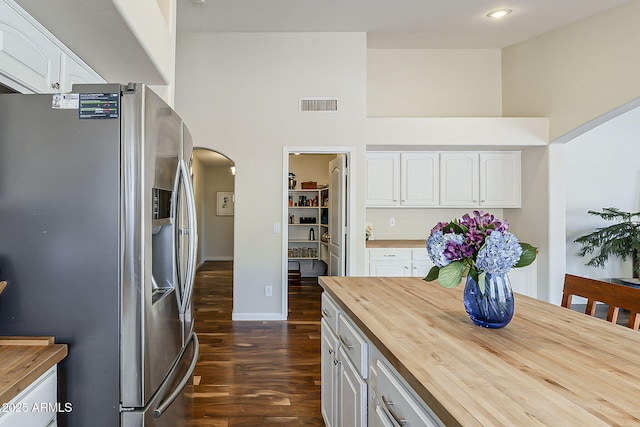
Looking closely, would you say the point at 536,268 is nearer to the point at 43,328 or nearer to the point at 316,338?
the point at 316,338

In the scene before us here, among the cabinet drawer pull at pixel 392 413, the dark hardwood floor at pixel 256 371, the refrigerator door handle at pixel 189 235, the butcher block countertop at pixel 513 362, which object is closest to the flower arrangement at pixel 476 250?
the butcher block countertop at pixel 513 362

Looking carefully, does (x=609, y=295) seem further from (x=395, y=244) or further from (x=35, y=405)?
(x=395, y=244)

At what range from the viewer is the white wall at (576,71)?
337 centimetres

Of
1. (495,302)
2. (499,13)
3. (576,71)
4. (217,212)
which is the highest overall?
(499,13)

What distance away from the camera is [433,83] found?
4.86 metres

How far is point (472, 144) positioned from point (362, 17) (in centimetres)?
192

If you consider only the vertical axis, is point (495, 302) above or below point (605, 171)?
below

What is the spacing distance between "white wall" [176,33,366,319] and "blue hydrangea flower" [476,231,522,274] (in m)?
3.03

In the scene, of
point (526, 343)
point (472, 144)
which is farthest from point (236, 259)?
point (526, 343)

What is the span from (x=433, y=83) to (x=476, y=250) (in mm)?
4249

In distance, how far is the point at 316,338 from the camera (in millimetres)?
3586

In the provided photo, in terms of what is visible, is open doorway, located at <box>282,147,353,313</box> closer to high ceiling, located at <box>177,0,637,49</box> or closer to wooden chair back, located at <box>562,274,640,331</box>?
high ceiling, located at <box>177,0,637,49</box>

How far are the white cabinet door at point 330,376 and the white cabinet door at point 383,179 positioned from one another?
107 inches

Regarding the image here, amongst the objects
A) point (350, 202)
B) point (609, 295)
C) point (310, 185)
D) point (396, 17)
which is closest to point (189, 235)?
point (609, 295)
